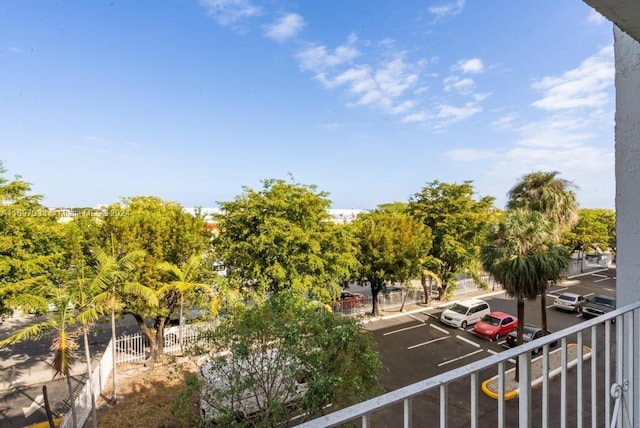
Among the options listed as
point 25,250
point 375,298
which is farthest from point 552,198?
point 25,250

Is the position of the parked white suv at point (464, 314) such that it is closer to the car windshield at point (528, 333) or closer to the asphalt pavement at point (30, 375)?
the asphalt pavement at point (30, 375)

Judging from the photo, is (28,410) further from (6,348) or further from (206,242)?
(206,242)

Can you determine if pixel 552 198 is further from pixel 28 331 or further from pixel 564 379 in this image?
pixel 28 331

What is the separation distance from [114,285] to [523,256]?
1198 cm

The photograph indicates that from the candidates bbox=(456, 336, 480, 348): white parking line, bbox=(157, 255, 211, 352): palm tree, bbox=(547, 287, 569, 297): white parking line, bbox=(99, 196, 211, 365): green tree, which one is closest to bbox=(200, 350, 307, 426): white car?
bbox=(157, 255, 211, 352): palm tree

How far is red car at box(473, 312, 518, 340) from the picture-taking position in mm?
14367

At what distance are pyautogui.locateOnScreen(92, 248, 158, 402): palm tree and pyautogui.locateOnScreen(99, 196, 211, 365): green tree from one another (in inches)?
15.8

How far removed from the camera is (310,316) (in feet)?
23.7

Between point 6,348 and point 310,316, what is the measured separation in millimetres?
14697

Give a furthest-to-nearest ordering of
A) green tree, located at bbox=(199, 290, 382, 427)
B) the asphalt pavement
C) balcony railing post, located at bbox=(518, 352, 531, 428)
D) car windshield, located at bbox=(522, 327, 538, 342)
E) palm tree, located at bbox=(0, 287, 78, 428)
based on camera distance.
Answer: car windshield, located at bbox=(522, 327, 538, 342) < the asphalt pavement < palm tree, located at bbox=(0, 287, 78, 428) < green tree, located at bbox=(199, 290, 382, 427) < balcony railing post, located at bbox=(518, 352, 531, 428)

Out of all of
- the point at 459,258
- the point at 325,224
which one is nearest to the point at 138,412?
the point at 325,224

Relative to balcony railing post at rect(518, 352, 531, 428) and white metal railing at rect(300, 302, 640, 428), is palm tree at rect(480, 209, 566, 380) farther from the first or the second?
balcony railing post at rect(518, 352, 531, 428)

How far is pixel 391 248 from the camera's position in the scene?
1606 cm

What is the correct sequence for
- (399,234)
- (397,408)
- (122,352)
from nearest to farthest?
(397,408) < (122,352) < (399,234)
